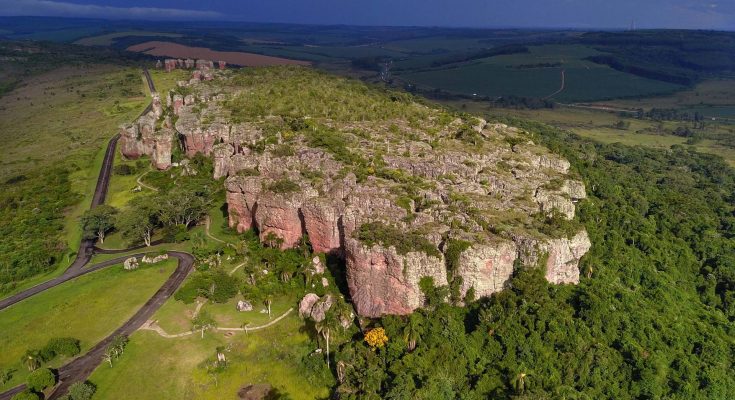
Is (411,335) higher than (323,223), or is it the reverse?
(323,223)

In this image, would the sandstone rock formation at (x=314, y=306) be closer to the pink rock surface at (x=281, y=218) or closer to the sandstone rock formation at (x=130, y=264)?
the pink rock surface at (x=281, y=218)

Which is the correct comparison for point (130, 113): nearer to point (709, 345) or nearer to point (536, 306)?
point (536, 306)

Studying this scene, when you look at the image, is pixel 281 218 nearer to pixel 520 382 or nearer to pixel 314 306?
pixel 314 306

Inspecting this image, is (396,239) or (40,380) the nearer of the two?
(40,380)

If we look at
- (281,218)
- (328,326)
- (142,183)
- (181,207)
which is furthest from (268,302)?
(142,183)

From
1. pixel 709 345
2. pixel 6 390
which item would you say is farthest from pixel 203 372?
pixel 709 345

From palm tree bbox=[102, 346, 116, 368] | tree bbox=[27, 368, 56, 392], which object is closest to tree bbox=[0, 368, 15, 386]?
tree bbox=[27, 368, 56, 392]

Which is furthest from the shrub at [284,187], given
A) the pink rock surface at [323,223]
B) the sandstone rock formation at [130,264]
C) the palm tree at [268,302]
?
the sandstone rock formation at [130,264]
